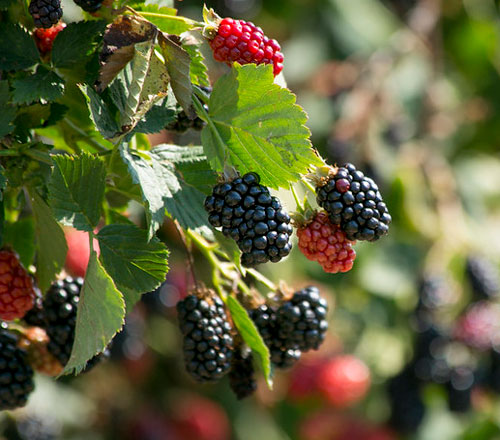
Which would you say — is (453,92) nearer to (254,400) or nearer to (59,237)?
(254,400)

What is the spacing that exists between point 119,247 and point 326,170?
1.09 feet

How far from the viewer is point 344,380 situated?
2764mm

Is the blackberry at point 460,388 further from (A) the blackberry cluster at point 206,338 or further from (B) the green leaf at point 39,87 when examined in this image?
(B) the green leaf at point 39,87

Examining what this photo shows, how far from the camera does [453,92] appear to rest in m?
3.27

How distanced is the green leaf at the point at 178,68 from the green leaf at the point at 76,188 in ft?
0.46

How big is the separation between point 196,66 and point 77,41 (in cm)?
17

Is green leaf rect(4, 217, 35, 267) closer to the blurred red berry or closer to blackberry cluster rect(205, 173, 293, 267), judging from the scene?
blackberry cluster rect(205, 173, 293, 267)

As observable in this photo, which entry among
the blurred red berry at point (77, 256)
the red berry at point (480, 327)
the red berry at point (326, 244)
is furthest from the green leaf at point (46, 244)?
the red berry at point (480, 327)

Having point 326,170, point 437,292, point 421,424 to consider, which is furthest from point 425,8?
point 326,170

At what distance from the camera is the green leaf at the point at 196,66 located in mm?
1047

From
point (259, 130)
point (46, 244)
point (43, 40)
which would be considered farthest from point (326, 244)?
point (43, 40)

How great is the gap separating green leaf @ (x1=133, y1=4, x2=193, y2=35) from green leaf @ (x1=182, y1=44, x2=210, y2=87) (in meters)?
0.05

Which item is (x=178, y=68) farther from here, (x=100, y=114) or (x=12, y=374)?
(x=12, y=374)

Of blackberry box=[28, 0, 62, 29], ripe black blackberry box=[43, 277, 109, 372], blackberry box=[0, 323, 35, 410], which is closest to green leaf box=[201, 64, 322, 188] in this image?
blackberry box=[28, 0, 62, 29]
